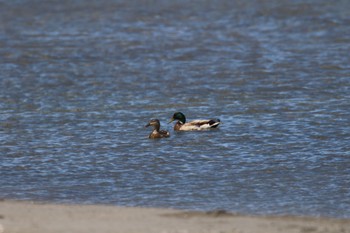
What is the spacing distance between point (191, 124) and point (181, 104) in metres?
1.91

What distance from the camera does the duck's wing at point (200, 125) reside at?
14.2 metres

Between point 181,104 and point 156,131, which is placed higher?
point 156,131

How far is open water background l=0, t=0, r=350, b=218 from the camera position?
11008 mm

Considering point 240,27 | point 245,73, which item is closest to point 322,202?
point 245,73

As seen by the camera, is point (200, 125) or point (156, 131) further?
point (200, 125)

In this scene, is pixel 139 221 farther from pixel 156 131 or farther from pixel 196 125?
pixel 196 125

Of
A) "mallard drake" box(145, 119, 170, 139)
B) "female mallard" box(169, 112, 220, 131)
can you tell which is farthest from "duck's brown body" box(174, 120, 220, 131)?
"mallard drake" box(145, 119, 170, 139)

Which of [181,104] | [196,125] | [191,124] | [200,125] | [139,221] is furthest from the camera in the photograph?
[181,104]

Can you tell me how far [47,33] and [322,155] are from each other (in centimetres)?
1344

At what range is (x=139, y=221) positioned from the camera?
30.3 feet

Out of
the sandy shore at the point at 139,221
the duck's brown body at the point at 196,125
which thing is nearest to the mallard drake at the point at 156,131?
the duck's brown body at the point at 196,125

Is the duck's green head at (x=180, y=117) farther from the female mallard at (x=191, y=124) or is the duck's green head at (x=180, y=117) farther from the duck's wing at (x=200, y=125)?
the duck's wing at (x=200, y=125)

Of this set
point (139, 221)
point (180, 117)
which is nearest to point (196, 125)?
point (180, 117)

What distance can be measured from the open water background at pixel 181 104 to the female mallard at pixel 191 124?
0.15 metres
